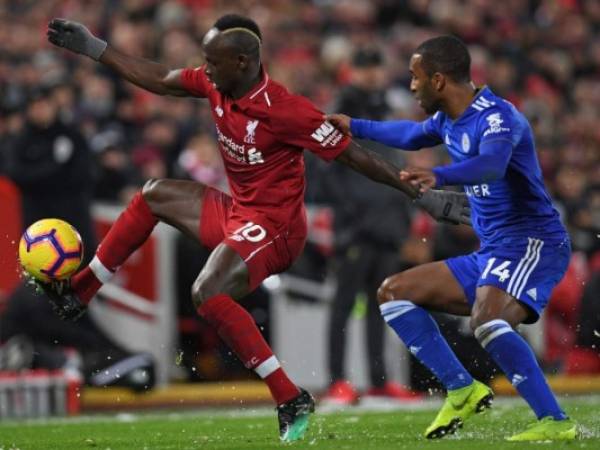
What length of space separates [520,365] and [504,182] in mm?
1014

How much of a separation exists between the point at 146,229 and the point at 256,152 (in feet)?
2.85

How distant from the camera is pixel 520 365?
8312 mm

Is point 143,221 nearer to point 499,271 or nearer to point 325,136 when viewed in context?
point 325,136

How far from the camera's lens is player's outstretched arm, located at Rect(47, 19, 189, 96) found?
945 centimetres

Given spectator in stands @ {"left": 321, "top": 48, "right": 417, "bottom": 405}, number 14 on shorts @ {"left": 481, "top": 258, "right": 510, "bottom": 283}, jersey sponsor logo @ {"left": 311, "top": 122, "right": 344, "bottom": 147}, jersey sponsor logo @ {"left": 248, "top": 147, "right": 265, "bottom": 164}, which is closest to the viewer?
number 14 on shorts @ {"left": 481, "top": 258, "right": 510, "bottom": 283}

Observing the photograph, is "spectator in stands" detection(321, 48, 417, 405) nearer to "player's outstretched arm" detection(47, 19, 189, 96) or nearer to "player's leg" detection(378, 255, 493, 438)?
"player's outstretched arm" detection(47, 19, 189, 96)

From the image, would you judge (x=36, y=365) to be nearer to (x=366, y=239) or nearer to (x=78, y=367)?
(x=78, y=367)

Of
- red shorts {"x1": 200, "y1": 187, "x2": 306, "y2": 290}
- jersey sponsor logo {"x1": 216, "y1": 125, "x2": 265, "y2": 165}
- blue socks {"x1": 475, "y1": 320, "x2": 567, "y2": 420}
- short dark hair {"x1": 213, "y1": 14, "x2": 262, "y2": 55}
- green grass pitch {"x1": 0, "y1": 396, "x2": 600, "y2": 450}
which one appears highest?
short dark hair {"x1": 213, "y1": 14, "x2": 262, "y2": 55}

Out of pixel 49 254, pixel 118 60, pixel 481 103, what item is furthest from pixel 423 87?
pixel 49 254

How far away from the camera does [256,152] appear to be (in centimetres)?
905

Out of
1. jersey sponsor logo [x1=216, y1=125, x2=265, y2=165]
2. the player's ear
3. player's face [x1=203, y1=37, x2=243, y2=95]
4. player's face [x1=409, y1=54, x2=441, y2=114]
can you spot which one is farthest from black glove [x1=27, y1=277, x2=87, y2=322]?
the player's ear

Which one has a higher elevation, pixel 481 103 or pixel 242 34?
pixel 242 34

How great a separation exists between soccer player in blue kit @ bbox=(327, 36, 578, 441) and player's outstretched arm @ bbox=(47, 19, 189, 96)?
3.79 ft

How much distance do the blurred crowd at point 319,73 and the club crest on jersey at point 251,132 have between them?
160 inches
